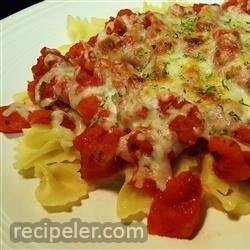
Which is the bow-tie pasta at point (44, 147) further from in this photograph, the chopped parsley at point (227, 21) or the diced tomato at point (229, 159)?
the chopped parsley at point (227, 21)

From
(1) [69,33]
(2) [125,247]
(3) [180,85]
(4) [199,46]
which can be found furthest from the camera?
(1) [69,33]

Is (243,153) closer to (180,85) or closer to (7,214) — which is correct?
(180,85)

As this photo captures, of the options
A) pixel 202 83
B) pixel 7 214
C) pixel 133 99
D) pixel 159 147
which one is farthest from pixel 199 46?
pixel 7 214

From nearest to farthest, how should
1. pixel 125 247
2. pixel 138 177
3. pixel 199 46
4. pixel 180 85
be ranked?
1. pixel 125 247
2. pixel 138 177
3. pixel 180 85
4. pixel 199 46

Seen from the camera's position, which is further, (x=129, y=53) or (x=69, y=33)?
(x=69, y=33)

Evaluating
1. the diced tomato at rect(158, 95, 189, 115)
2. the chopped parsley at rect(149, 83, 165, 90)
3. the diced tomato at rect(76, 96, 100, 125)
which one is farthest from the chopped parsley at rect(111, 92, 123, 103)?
the diced tomato at rect(158, 95, 189, 115)

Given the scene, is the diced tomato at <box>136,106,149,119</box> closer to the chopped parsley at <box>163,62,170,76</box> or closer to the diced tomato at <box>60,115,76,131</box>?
the chopped parsley at <box>163,62,170,76</box>
